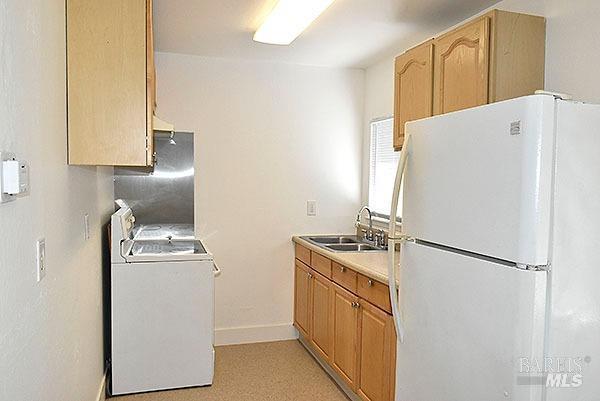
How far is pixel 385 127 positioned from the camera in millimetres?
4062

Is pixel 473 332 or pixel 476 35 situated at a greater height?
pixel 476 35

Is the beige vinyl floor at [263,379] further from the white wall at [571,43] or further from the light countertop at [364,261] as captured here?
the white wall at [571,43]

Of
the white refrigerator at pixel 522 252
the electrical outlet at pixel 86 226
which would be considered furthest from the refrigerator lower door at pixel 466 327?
the electrical outlet at pixel 86 226

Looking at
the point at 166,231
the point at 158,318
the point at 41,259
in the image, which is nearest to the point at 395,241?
the point at 41,259

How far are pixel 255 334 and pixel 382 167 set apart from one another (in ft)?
5.89

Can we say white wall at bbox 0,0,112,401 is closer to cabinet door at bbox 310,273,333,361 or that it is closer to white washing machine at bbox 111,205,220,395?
white washing machine at bbox 111,205,220,395

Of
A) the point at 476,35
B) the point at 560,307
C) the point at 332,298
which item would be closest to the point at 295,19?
the point at 476,35

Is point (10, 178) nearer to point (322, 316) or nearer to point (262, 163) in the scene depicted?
point (322, 316)

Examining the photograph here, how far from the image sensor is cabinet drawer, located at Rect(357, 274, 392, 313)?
258cm

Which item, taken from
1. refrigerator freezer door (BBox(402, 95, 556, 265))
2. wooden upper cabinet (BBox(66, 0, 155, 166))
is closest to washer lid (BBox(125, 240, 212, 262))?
wooden upper cabinet (BBox(66, 0, 155, 166))

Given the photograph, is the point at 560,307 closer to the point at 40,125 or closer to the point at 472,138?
the point at 472,138

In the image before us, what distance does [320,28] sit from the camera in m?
3.22

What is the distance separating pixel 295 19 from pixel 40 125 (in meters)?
1.78

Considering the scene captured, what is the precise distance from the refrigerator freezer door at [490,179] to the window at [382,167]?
1988mm
